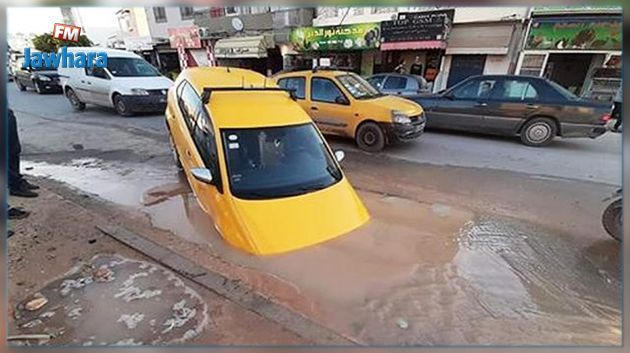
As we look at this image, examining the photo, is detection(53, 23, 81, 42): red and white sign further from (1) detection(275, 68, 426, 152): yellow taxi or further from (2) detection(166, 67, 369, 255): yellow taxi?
(1) detection(275, 68, 426, 152): yellow taxi

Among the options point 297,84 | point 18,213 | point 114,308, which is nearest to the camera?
point 114,308

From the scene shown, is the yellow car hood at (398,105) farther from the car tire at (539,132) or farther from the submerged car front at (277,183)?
the submerged car front at (277,183)

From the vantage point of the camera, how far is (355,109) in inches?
258

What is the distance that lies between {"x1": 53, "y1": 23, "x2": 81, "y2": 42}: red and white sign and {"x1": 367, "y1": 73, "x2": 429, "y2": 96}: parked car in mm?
7316

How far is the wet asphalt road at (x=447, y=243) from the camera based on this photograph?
240 cm

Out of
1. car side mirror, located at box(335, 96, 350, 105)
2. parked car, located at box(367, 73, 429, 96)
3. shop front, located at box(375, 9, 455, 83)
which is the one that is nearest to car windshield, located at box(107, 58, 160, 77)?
car side mirror, located at box(335, 96, 350, 105)

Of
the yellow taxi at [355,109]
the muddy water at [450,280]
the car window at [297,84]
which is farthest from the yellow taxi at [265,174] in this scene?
the car window at [297,84]

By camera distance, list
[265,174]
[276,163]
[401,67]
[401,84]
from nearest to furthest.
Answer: [265,174]
[276,163]
[401,84]
[401,67]

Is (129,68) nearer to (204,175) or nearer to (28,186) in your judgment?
(28,186)

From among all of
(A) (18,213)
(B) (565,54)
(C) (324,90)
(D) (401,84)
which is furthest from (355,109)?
(B) (565,54)

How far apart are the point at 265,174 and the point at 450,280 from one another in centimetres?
195

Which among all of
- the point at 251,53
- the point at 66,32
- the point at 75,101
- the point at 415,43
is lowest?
the point at 75,101

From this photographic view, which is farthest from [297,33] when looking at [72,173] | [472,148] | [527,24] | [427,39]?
[72,173]

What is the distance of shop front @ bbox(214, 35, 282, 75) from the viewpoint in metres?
15.0
